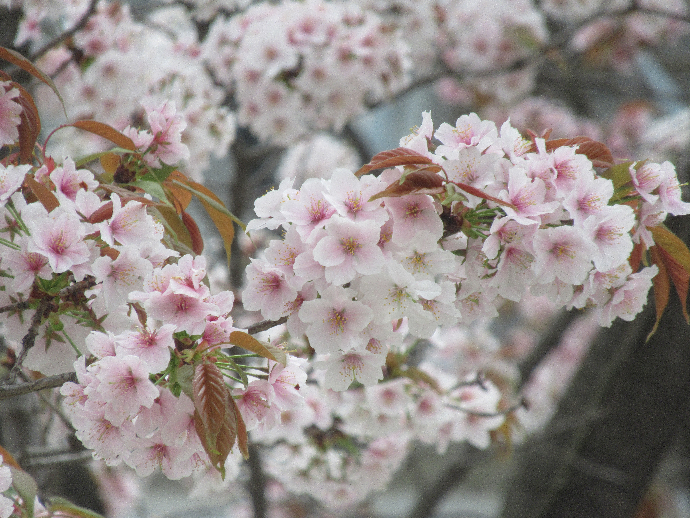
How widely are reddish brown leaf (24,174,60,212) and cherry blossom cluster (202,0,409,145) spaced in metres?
1.31

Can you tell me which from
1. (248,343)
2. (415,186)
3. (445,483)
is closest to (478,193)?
(415,186)

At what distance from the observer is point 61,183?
2.45 feet

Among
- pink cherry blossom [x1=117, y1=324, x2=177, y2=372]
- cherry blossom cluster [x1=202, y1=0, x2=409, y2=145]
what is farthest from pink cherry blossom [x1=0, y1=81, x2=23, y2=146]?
cherry blossom cluster [x1=202, y1=0, x2=409, y2=145]

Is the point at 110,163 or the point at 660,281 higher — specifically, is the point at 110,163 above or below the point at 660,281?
above

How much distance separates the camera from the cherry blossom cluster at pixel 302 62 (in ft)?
6.51

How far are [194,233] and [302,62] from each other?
131 centimetres

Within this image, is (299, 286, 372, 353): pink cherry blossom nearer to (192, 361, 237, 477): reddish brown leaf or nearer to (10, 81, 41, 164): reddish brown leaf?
(192, 361, 237, 477): reddish brown leaf

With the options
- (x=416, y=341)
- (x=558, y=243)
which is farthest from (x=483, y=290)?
(x=416, y=341)

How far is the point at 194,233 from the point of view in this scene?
2.90 feet

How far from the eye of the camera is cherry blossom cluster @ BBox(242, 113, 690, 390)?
2.12 ft

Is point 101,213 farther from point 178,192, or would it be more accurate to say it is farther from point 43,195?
point 178,192

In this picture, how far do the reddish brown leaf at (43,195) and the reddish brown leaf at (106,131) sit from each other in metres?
0.12

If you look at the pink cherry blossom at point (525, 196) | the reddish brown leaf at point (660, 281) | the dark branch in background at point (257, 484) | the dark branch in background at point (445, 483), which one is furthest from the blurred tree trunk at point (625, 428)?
the pink cherry blossom at point (525, 196)

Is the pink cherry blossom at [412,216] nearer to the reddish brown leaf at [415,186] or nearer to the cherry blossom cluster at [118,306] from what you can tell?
the reddish brown leaf at [415,186]
